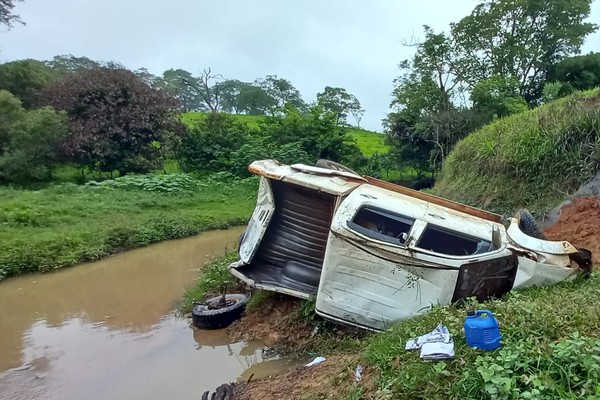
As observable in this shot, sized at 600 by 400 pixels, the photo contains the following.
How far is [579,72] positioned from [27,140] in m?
22.3

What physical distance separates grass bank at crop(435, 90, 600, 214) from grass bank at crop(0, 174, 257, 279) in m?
7.19

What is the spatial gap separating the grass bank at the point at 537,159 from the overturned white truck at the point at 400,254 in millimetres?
3169

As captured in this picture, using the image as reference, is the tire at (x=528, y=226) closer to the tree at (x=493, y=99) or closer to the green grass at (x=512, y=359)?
the green grass at (x=512, y=359)

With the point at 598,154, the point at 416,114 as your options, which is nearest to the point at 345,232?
the point at 598,154

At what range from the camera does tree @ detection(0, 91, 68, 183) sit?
15.4 m

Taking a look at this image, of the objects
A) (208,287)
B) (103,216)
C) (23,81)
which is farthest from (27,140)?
(208,287)

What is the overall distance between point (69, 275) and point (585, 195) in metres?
9.39

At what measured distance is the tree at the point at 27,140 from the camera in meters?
15.4

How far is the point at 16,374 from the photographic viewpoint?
17.5 feet

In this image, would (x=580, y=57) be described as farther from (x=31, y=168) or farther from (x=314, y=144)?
(x=31, y=168)

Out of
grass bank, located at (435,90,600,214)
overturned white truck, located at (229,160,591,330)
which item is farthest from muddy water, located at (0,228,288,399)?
grass bank, located at (435,90,600,214)

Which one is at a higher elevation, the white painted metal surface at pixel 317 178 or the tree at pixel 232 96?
the tree at pixel 232 96

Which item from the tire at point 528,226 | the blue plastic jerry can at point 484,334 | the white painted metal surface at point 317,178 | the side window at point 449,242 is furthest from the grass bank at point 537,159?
the blue plastic jerry can at point 484,334

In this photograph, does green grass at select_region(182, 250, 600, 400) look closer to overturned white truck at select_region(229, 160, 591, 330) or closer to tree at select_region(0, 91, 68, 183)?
overturned white truck at select_region(229, 160, 591, 330)
